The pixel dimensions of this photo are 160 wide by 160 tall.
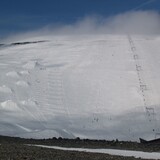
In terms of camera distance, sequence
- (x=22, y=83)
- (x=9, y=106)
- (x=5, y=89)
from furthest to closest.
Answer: (x=22, y=83)
(x=5, y=89)
(x=9, y=106)

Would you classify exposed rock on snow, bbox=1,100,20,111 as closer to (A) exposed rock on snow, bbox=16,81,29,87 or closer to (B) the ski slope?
(B) the ski slope

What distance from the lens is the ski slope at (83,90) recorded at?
96.7ft

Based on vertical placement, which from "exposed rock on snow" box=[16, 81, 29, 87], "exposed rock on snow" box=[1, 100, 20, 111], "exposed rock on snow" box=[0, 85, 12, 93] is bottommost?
"exposed rock on snow" box=[1, 100, 20, 111]

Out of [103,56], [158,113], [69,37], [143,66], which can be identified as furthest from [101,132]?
[69,37]

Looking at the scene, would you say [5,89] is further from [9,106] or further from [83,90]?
[83,90]

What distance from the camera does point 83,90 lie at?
38.2 m

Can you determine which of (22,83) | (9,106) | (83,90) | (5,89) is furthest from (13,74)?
(9,106)

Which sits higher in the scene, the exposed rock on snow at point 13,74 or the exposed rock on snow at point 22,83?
the exposed rock on snow at point 13,74

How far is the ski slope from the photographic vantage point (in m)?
29.5

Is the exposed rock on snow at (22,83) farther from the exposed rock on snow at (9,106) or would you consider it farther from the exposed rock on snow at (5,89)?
the exposed rock on snow at (9,106)

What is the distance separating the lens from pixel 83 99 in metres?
36.1

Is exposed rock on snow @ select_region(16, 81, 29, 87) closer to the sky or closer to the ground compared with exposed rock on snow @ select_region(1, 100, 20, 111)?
closer to the sky

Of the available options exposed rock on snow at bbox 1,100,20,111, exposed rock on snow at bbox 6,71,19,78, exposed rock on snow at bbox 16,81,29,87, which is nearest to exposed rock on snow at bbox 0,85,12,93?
exposed rock on snow at bbox 16,81,29,87

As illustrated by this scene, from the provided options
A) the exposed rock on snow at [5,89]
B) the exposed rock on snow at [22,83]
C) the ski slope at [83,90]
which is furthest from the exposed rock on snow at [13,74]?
the exposed rock on snow at [5,89]
